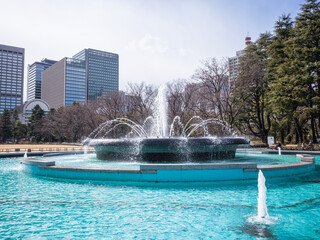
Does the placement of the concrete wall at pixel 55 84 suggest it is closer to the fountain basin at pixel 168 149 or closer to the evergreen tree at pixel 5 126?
the evergreen tree at pixel 5 126

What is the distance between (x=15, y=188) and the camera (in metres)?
8.26

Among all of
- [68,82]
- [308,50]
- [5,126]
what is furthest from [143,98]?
[68,82]

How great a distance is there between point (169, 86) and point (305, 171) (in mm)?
30441

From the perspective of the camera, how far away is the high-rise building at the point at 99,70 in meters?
162

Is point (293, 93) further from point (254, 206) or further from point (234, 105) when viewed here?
point (254, 206)

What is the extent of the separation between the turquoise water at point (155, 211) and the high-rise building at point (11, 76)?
647 feet

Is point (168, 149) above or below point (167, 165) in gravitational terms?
above

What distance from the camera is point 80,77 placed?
516 ft

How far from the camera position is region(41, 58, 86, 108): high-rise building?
492 ft

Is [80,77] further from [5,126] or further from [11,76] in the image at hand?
[5,126]

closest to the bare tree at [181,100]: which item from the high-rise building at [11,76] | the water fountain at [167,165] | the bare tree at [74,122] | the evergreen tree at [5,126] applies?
the bare tree at [74,122]

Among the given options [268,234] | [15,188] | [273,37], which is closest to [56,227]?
[268,234]

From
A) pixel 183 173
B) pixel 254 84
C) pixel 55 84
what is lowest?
pixel 183 173

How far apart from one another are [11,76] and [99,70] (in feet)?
233
